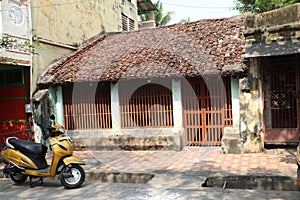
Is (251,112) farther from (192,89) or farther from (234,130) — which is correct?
(192,89)

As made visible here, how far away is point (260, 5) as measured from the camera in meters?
13.8

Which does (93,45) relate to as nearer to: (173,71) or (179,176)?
(173,71)

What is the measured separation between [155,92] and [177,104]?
0.85 metres

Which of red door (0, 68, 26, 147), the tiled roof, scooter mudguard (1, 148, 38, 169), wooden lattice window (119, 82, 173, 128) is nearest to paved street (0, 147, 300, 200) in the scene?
scooter mudguard (1, 148, 38, 169)

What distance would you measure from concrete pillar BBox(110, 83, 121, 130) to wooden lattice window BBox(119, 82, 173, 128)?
0.14 metres

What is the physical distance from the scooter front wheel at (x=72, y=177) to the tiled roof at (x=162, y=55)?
13.0 feet

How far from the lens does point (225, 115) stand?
9695mm

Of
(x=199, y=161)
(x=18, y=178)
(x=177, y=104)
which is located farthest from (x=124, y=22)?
(x=18, y=178)

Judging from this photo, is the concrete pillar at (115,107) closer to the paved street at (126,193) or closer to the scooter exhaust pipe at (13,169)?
the paved street at (126,193)

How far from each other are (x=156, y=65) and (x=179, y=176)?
13.9ft

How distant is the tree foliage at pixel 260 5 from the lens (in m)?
11.2

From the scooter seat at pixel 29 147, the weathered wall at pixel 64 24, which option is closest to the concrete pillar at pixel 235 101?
the scooter seat at pixel 29 147

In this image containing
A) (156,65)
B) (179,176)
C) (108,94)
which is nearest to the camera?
(179,176)

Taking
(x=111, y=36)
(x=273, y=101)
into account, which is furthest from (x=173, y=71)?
(x=111, y=36)
